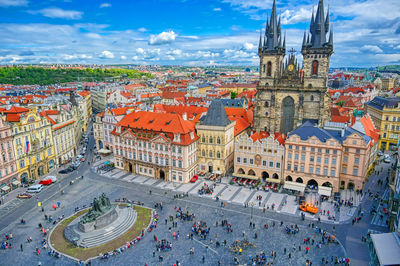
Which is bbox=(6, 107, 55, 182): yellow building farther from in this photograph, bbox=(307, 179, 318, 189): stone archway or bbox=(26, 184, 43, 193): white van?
bbox=(307, 179, 318, 189): stone archway

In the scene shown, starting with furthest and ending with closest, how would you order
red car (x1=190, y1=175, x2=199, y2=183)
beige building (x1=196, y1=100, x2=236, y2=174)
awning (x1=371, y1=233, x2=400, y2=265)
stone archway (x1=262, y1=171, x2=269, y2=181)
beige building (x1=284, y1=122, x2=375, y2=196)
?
beige building (x1=196, y1=100, x2=236, y2=174) < stone archway (x1=262, y1=171, x2=269, y2=181) < red car (x1=190, y1=175, x2=199, y2=183) < beige building (x1=284, y1=122, x2=375, y2=196) < awning (x1=371, y1=233, x2=400, y2=265)

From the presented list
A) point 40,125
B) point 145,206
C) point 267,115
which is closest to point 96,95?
point 40,125

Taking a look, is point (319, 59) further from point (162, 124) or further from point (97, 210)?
point (97, 210)

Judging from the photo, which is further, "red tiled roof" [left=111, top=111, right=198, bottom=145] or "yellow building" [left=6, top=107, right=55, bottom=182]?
"red tiled roof" [left=111, top=111, right=198, bottom=145]

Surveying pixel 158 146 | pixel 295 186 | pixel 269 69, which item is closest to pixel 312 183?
pixel 295 186

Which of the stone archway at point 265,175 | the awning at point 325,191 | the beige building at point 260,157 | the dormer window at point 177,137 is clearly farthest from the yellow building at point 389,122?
the dormer window at point 177,137

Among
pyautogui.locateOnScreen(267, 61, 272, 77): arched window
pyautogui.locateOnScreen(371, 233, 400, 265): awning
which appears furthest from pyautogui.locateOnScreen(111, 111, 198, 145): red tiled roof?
pyautogui.locateOnScreen(371, 233, 400, 265): awning

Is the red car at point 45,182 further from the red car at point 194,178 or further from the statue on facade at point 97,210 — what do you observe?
the red car at point 194,178
